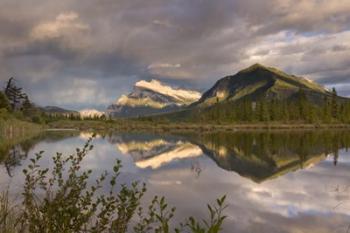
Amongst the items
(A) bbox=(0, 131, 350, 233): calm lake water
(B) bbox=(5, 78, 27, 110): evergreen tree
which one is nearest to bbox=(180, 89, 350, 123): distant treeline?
(B) bbox=(5, 78, 27, 110): evergreen tree

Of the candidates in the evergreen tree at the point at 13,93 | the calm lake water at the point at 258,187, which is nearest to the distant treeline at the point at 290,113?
the evergreen tree at the point at 13,93

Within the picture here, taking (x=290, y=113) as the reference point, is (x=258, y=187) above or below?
below

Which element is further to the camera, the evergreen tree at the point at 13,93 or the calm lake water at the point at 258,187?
the evergreen tree at the point at 13,93

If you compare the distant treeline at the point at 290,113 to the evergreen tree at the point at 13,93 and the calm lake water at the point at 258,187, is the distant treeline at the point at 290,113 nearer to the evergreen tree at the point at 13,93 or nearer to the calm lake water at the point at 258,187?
the evergreen tree at the point at 13,93

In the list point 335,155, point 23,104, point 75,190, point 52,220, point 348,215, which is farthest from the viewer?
point 23,104

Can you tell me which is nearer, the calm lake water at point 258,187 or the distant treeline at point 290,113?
the calm lake water at point 258,187

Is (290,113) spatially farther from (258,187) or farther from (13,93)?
(258,187)

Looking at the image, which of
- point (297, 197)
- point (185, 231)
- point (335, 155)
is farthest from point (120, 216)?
point (335, 155)

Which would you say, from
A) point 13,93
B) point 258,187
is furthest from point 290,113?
point 258,187

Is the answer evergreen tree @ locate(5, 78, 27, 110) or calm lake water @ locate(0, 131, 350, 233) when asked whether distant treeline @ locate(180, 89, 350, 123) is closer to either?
evergreen tree @ locate(5, 78, 27, 110)

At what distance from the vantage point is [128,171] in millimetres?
29828

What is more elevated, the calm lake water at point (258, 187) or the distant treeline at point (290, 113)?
the distant treeline at point (290, 113)

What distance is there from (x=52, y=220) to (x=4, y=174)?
19015 mm

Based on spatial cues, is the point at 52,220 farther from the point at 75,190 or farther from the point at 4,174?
the point at 4,174
